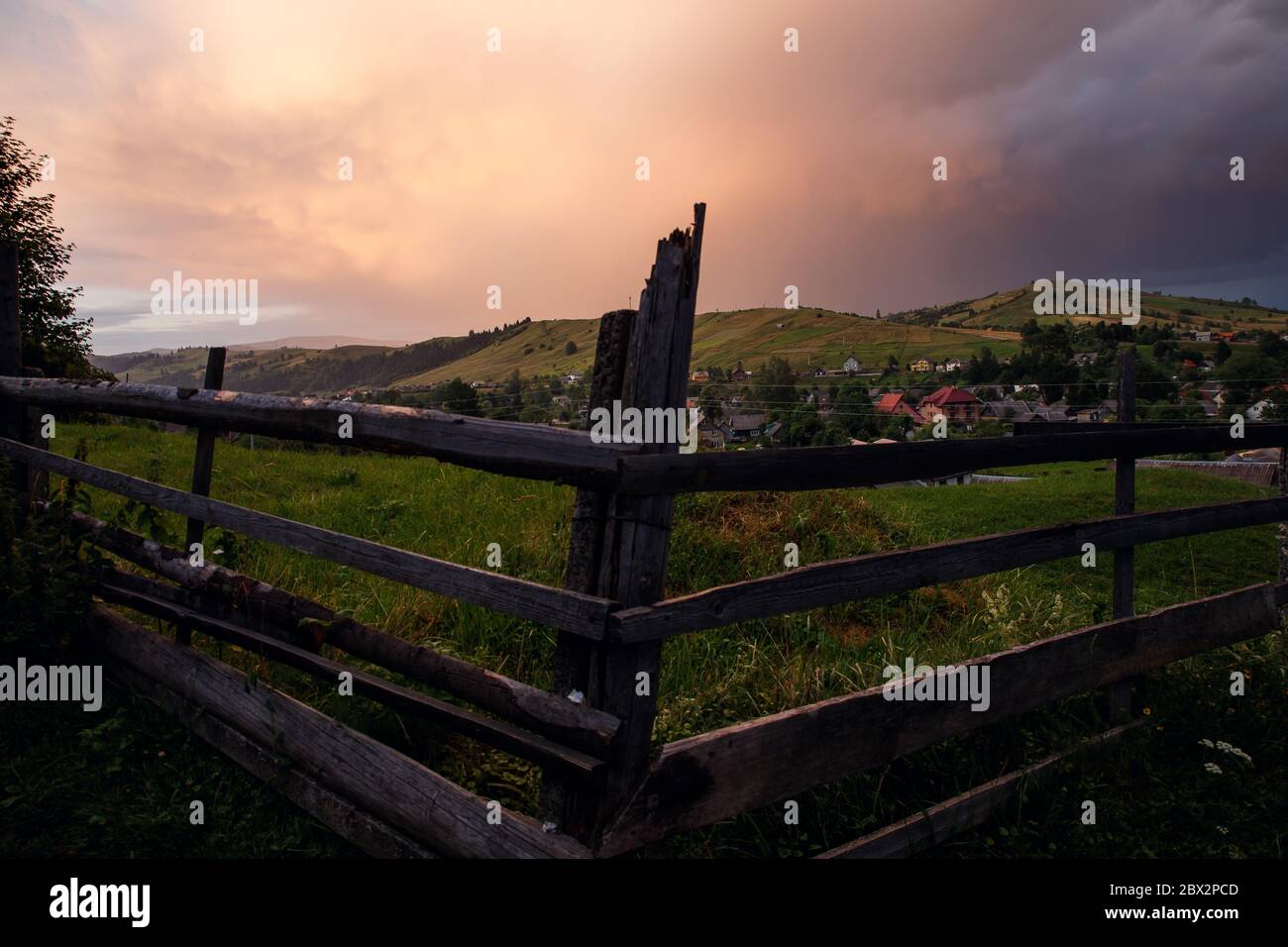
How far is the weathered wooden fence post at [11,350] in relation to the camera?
17.2 feet

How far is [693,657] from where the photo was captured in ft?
15.8

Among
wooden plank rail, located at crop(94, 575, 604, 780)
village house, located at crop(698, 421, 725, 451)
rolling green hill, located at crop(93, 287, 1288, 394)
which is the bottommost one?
wooden plank rail, located at crop(94, 575, 604, 780)

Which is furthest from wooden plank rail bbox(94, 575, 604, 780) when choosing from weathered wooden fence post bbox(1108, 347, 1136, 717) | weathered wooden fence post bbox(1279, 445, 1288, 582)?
weathered wooden fence post bbox(1279, 445, 1288, 582)

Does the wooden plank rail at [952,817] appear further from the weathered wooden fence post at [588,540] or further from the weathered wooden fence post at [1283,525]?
the weathered wooden fence post at [1283,525]

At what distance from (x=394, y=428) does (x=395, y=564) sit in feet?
1.98

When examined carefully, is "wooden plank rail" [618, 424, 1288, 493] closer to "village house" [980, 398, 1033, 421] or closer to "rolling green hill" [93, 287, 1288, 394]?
"village house" [980, 398, 1033, 421]

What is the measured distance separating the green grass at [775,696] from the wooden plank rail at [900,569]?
960 mm

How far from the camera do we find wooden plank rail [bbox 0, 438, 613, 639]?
2.60m

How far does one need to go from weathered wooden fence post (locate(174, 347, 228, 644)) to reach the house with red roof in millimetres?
61254

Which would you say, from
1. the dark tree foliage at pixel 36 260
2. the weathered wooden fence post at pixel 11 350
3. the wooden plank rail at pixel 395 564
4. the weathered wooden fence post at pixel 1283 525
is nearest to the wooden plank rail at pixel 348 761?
the wooden plank rail at pixel 395 564

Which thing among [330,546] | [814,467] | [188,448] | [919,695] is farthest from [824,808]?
[188,448]

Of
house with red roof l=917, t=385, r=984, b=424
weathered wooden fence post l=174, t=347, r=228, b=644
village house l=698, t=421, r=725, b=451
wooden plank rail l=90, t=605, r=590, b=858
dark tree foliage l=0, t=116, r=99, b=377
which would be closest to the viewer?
wooden plank rail l=90, t=605, r=590, b=858
